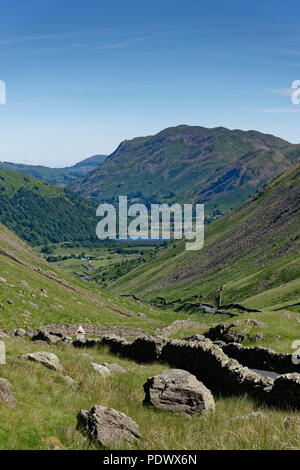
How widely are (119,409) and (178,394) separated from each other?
2.61 meters

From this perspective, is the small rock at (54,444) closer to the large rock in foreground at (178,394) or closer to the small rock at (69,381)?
the large rock in foreground at (178,394)

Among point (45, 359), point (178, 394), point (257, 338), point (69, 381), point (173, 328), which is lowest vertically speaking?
point (173, 328)

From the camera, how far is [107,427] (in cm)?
1369

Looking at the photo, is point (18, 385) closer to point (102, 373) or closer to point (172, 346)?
point (102, 373)

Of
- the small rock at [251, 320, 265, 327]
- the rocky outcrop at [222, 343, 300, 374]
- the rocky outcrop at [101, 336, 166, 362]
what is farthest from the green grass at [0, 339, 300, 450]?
the small rock at [251, 320, 265, 327]

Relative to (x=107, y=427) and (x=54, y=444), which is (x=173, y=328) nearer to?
(x=107, y=427)

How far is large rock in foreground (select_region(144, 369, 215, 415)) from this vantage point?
16750 mm

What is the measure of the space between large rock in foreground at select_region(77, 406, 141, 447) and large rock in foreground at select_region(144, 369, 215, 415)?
3299mm

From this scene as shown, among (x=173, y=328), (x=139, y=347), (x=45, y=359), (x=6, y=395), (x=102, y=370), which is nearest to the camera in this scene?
(x=6, y=395)

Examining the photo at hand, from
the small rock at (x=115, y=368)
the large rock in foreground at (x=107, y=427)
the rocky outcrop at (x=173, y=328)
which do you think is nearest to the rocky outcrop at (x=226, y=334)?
the rocky outcrop at (x=173, y=328)

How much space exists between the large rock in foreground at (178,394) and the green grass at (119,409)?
1.42ft

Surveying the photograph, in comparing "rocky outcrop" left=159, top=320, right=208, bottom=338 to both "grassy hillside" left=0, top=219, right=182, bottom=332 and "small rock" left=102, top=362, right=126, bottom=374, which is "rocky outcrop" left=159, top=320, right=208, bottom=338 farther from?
"small rock" left=102, top=362, right=126, bottom=374

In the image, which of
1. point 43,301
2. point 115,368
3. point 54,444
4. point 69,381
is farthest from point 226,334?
point 54,444

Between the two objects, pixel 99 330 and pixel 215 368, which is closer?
pixel 215 368
